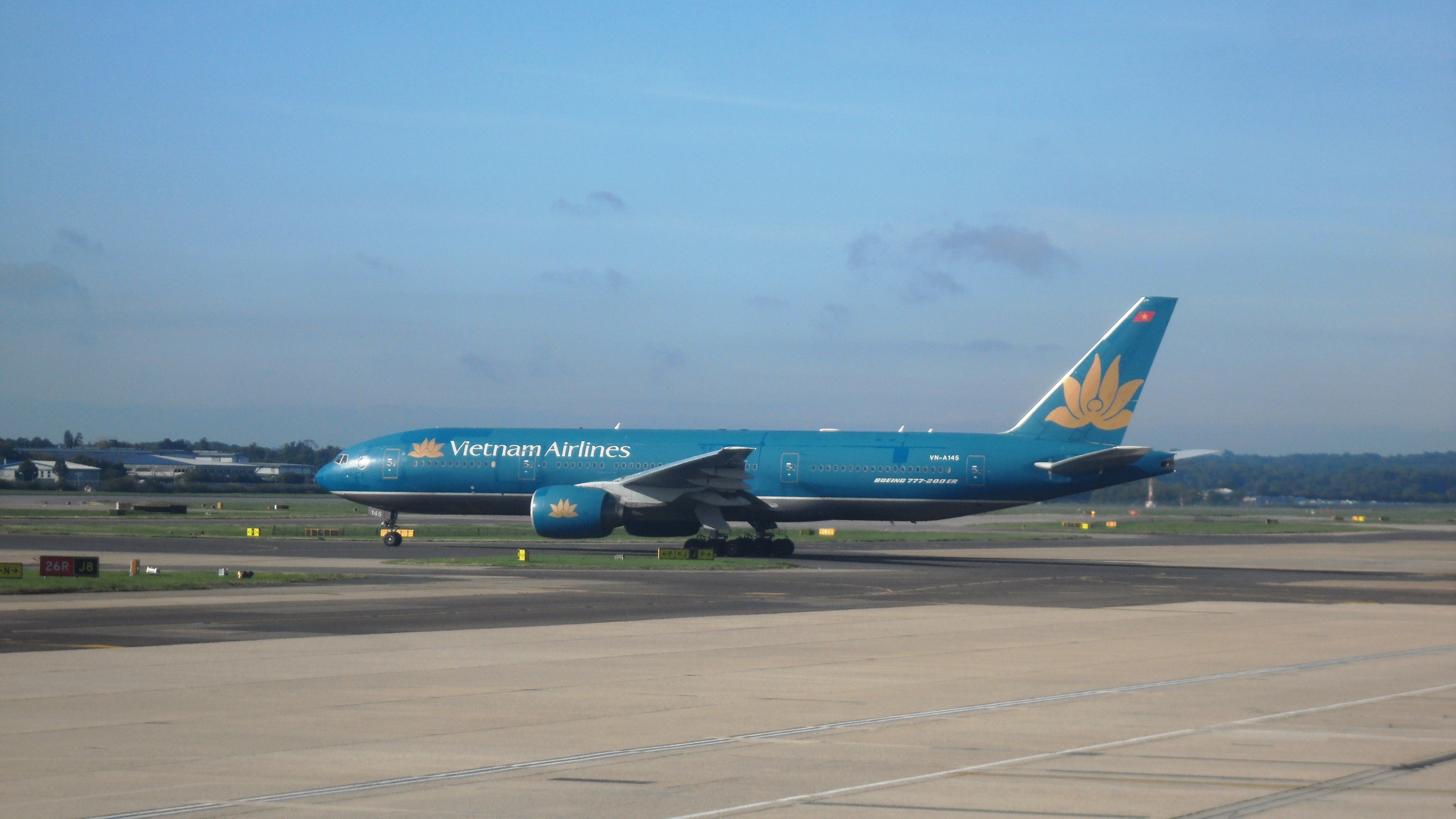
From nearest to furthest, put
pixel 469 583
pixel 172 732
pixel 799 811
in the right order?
pixel 799 811 → pixel 172 732 → pixel 469 583

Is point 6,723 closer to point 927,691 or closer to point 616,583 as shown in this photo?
point 927,691

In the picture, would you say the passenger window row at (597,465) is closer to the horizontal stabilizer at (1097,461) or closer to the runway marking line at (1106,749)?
the horizontal stabilizer at (1097,461)

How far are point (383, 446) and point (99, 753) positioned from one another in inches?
1507

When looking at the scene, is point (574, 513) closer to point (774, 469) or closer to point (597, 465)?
point (597, 465)

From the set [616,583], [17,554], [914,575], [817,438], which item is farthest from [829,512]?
[17,554]

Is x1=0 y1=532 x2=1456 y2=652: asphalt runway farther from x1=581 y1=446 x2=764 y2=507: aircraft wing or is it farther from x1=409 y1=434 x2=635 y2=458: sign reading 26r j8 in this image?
x1=409 y1=434 x2=635 y2=458: sign reading 26r j8

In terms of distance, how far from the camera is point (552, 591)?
94.2ft

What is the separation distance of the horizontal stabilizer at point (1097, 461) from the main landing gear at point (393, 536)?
20.5 m

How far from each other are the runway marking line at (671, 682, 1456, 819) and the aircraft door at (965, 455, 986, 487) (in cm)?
2945

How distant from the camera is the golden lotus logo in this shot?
43.2 metres

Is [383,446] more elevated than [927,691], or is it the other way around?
[383,446]

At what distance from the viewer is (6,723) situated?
12492 millimetres

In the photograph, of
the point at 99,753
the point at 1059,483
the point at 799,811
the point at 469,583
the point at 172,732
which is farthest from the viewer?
the point at 1059,483

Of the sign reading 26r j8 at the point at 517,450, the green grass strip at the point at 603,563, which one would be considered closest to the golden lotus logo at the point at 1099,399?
the green grass strip at the point at 603,563
